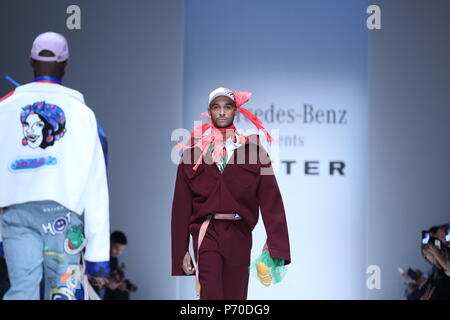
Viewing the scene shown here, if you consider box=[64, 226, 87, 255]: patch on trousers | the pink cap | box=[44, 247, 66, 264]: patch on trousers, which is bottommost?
box=[44, 247, 66, 264]: patch on trousers

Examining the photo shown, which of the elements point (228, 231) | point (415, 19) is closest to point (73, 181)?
point (228, 231)

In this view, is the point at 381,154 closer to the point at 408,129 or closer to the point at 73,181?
the point at 408,129

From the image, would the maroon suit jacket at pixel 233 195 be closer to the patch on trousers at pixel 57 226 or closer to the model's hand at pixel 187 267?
the model's hand at pixel 187 267

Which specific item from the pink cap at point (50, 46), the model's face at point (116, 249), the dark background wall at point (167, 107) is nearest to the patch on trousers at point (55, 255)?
the pink cap at point (50, 46)

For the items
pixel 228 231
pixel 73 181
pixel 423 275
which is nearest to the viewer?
pixel 73 181

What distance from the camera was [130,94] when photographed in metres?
6.32

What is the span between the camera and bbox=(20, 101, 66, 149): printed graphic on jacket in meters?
3.52


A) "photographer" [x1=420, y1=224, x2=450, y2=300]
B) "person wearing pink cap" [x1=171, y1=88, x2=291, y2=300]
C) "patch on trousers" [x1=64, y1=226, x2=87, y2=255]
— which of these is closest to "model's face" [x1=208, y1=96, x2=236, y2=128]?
"person wearing pink cap" [x1=171, y1=88, x2=291, y2=300]

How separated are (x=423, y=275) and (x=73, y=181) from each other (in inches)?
133

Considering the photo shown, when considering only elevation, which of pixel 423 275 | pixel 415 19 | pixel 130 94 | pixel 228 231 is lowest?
pixel 423 275

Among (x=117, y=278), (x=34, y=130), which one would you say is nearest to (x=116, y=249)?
(x=117, y=278)

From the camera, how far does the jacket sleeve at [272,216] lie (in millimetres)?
3961

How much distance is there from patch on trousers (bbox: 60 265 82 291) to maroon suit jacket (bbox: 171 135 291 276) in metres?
0.67

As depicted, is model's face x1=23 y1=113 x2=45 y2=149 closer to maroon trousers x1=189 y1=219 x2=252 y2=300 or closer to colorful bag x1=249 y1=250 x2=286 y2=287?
maroon trousers x1=189 y1=219 x2=252 y2=300
